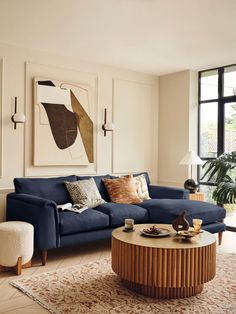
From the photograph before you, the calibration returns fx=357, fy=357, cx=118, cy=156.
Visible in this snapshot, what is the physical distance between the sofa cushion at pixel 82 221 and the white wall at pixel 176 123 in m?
2.20

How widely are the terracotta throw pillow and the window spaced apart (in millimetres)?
1487

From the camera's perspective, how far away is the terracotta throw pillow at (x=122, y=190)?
470 cm

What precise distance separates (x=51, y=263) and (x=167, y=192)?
2.09 meters

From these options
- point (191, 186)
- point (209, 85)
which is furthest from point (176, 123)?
point (191, 186)

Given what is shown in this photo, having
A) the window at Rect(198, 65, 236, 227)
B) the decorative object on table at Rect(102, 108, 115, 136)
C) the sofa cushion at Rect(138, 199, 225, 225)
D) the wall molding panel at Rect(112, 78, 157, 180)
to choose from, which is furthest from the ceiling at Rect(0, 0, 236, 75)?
the sofa cushion at Rect(138, 199, 225, 225)

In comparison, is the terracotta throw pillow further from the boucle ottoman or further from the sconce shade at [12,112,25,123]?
the boucle ottoman

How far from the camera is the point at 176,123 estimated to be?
5.97m

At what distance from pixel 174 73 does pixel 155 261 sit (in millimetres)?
4011

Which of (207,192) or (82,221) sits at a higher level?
(207,192)

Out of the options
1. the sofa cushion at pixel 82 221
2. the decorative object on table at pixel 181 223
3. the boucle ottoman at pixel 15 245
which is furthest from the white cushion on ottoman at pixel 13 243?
the decorative object on table at pixel 181 223

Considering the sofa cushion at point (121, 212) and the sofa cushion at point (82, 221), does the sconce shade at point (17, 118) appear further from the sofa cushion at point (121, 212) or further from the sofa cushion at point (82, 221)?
the sofa cushion at point (121, 212)

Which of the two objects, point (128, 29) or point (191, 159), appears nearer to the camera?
point (128, 29)

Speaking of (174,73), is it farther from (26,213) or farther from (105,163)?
(26,213)

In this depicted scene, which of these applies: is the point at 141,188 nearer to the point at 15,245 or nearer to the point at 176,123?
the point at 176,123
